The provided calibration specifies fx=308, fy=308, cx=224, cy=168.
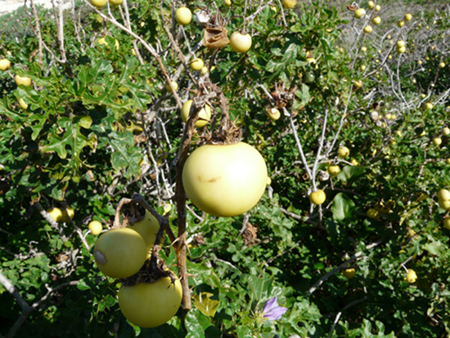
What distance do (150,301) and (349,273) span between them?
7.67 ft

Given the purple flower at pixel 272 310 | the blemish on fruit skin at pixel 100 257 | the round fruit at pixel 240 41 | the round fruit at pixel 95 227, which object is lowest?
the round fruit at pixel 95 227

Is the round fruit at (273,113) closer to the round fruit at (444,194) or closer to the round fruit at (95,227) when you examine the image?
the round fruit at (444,194)

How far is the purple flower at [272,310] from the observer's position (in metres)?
1.18

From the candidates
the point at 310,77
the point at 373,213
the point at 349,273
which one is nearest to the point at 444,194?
the point at 373,213

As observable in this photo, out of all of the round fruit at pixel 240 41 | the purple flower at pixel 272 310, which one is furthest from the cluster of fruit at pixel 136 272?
the round fruit at pixel 240 41

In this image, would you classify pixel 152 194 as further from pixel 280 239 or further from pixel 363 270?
pixel 363 270

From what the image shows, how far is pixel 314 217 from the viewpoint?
3254 millimetres

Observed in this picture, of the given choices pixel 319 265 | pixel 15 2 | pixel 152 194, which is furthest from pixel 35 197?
pixel 15 2

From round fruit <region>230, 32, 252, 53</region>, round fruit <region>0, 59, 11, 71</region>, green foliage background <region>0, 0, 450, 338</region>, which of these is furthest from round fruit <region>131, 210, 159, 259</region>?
round fruit <region>0, 59, 11, 71</region>

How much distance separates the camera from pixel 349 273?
9.07ft

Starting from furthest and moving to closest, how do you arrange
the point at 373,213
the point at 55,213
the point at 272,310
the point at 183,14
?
the point at 373,213, the point at 55,213, the point at 183,14, the point at 272,310

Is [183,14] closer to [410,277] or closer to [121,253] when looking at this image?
[121,253]

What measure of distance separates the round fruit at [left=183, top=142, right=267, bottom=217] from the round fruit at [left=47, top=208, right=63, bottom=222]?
2.15 metres

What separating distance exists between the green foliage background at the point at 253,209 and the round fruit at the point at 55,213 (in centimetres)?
14
